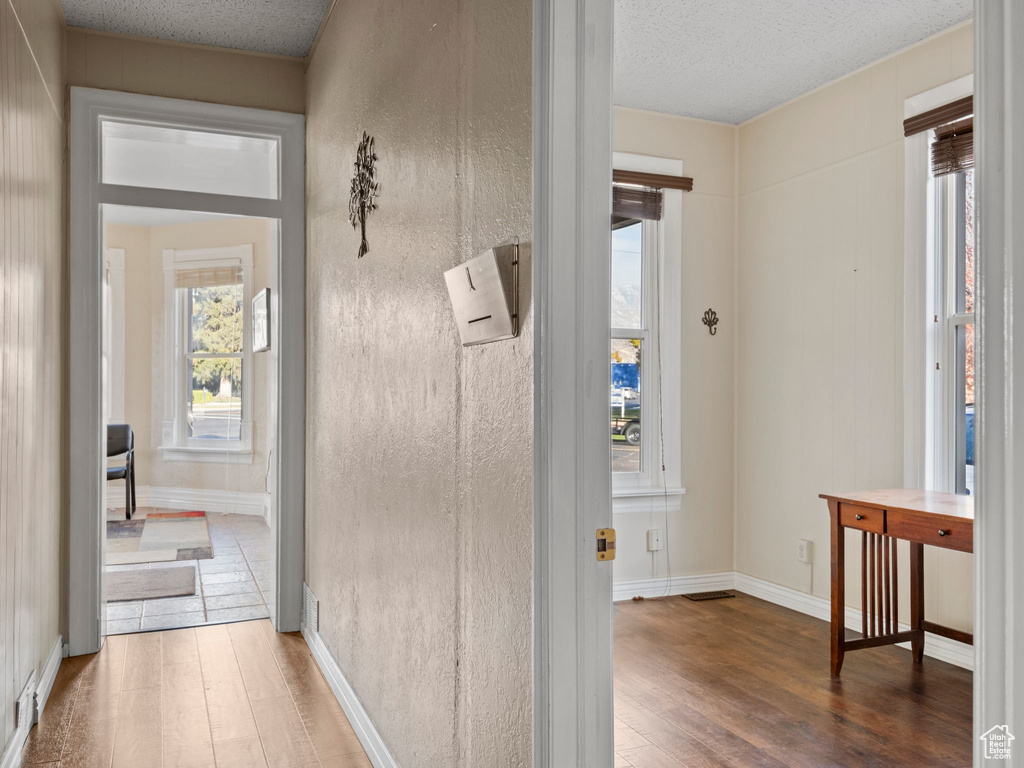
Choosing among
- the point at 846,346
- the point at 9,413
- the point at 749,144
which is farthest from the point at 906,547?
the point at 9,413

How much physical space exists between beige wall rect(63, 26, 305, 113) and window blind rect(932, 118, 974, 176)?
302 centimetres

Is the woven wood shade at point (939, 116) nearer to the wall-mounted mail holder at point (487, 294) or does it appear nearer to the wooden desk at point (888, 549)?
the wooden desk at point (888, 549)

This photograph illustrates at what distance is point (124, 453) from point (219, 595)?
2.96 meters

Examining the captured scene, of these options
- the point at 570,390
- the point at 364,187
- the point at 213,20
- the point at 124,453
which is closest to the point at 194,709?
the point at 364,187

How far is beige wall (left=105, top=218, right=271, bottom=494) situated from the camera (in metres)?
7.30

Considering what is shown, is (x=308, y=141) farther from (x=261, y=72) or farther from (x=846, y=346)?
(x=846, y=346)

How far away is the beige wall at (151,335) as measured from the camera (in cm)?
730

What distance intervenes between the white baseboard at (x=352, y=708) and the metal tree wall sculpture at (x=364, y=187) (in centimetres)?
161

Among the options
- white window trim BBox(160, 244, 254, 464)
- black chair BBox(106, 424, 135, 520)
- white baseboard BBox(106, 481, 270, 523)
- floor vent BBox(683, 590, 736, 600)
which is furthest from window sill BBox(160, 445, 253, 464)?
floor vent BBox(683, 590, 736, 600)

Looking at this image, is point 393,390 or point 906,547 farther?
point 906,547

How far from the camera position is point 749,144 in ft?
15.4

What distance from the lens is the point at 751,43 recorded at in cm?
364

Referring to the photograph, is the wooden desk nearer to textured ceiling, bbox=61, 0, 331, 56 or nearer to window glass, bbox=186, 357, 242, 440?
textured ceiling, bbox=61, 0, 331, 56

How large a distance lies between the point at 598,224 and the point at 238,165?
3445 mm
